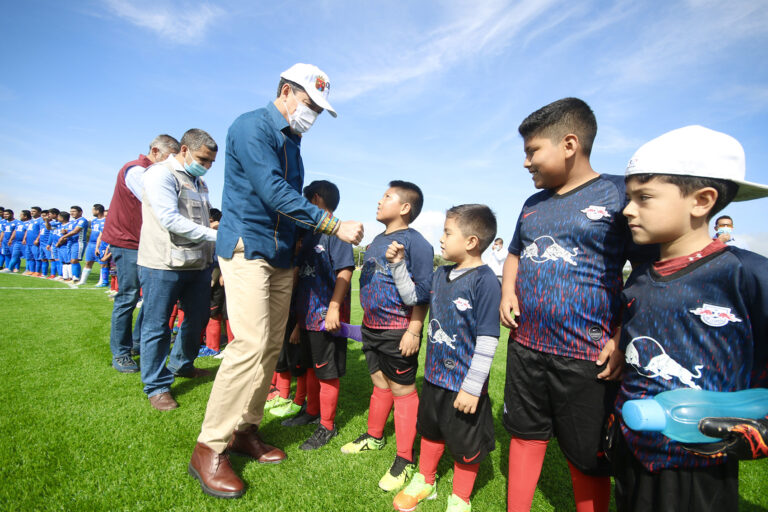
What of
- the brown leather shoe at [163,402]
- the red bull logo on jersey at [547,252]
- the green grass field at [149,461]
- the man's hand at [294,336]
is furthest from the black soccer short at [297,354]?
the red bull logo on jersey at [547,252]

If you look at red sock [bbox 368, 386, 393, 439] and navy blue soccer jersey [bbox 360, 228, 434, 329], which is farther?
red sock [bbox 368, 386, 393, 439]

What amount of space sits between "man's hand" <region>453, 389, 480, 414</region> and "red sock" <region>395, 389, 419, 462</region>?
621mm

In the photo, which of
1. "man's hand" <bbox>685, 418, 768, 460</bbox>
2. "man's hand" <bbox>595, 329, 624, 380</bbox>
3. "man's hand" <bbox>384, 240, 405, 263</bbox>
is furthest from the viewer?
"man's hand" <bbox>384, 240, 405, 263</bbox>

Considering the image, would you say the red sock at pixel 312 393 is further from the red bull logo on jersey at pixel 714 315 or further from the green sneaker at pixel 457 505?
the red bull logo on jersey at pixel 714 315

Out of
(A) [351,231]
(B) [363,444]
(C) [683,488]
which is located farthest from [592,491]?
(A) [351,231]

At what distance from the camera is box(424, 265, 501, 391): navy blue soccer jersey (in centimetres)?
208

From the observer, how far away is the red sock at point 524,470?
1929 mm

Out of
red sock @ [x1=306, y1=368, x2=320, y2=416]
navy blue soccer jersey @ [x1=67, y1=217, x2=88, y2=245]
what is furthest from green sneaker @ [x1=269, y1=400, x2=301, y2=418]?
navy blue soccer jersey @ [x1=67, y1=217, x2=88, y2=245]

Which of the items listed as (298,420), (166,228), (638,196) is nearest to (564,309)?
(638,196)

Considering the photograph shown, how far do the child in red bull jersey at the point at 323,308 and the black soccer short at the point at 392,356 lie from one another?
1.28ft

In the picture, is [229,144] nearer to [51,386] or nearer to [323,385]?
[323,385]

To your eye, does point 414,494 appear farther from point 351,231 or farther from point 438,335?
point 351,231

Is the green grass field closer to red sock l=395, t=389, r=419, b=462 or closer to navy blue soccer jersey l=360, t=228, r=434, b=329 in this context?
red sock l=395, t=389, r=419, b=462

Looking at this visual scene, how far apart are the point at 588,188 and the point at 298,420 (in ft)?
9.65
